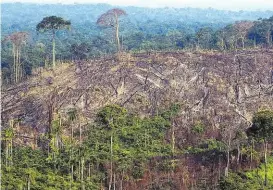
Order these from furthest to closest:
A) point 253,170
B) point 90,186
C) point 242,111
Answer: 1. point 242,111
2. point 253,170
3. point 90,186

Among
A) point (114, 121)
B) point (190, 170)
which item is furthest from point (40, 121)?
point (190, 170)

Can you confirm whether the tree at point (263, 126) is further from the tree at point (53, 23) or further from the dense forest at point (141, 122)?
the tree at point (53, 23)

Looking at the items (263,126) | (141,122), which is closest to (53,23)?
(141,122)

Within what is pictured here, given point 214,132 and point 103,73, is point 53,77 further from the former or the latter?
point 214,132

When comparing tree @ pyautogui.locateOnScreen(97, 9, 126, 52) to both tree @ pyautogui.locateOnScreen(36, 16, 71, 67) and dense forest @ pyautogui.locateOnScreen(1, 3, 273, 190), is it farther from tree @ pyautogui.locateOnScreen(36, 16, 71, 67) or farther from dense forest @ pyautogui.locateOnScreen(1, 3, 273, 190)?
tree @ pyautogui.locateOnScreen(36, 16, 71, 67)

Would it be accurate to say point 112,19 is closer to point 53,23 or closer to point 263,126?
point 53,23

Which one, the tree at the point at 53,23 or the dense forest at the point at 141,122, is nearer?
the dense forest at the point at 141,122

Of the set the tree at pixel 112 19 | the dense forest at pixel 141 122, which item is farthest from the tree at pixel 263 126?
the tree at pixel 112 19
